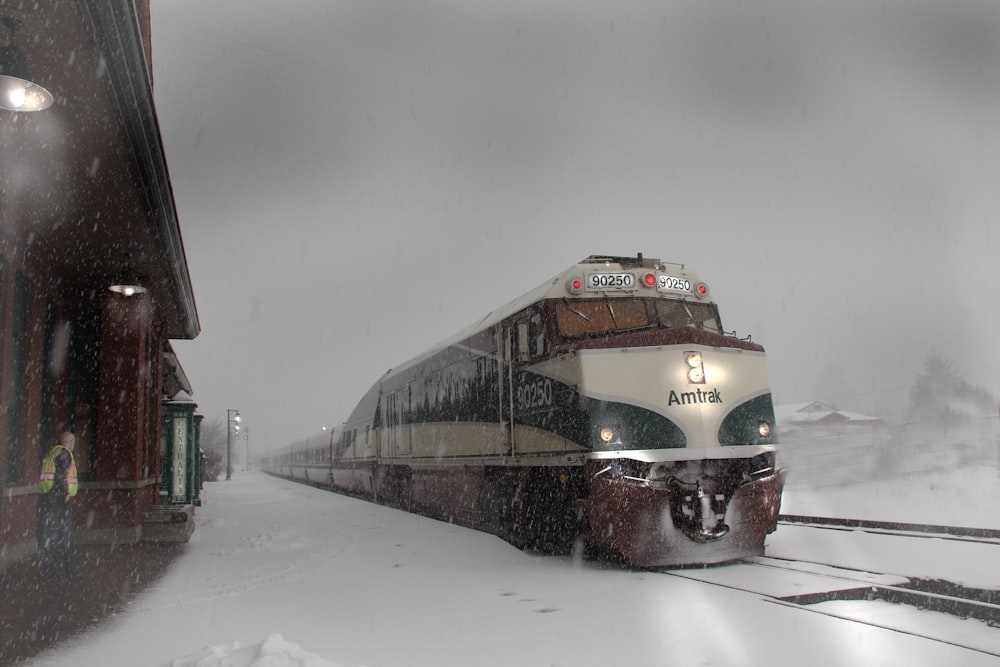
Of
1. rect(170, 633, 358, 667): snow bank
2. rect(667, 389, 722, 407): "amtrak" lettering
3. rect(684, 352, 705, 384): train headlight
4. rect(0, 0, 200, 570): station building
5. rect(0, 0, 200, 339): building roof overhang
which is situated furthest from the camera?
rect(684, 352, 705, 384): train headlight

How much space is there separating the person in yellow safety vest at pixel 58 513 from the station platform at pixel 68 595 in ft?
0.62

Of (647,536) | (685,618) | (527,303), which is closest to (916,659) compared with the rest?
(685,618)

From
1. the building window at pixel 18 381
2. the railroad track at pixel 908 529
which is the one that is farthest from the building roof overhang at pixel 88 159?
the railroad track at pixel 908 529

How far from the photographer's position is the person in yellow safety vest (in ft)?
26.5

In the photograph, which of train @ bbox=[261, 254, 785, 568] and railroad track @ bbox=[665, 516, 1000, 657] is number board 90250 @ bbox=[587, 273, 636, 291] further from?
railroad track @ bbox=[665, 516, 1000, 657]

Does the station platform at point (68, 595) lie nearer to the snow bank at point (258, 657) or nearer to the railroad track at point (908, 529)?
the snow bank at point (258, 657)

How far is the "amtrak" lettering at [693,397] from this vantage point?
25.9 ft

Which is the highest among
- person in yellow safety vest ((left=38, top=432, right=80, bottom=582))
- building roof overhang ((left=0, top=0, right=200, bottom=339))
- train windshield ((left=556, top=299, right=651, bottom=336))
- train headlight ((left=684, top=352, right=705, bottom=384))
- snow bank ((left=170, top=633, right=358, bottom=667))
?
building roof overhang ((left=0, top=0, right=200, bottom=339))

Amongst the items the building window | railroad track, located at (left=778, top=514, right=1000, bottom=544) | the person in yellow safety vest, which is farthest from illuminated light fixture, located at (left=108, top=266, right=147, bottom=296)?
railroad track, located at (left=778, top=514, right=1000, bottom=544)

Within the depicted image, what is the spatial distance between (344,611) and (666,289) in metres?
5.27

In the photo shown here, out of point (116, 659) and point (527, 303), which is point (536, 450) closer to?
point (527, 303)

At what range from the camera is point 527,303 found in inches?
370

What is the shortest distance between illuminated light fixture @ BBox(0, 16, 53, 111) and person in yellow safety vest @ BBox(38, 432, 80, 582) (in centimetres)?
452

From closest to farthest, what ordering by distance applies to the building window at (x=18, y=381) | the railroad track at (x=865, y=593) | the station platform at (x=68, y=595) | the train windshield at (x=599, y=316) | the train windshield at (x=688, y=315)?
the railroad track at (x=865, y=593), the station platform at (x=68, y=595), the train windshield at (x=599, y=316), the train windshield at (x=688, y=315), the building window at (x=18, y=381)
